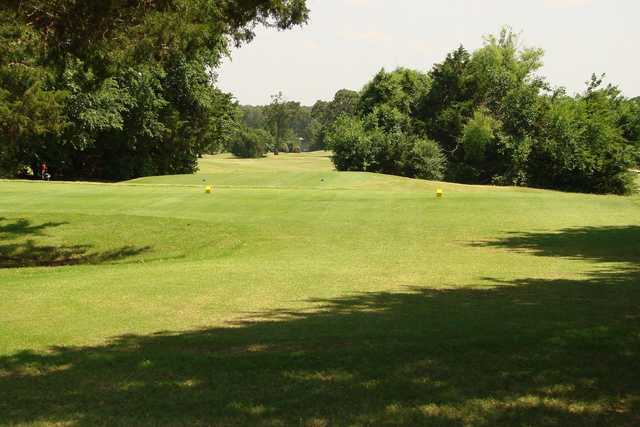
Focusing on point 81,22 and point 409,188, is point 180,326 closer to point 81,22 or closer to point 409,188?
point 81,22

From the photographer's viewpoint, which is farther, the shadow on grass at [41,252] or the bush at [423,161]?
the bush at [423,161]

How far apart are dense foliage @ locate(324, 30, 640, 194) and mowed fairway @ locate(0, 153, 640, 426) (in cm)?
3471

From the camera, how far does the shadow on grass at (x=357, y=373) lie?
5.51 metres

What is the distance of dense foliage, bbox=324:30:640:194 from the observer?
55844mm

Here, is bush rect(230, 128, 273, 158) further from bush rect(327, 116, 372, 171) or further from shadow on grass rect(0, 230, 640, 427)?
shadow on grass rect(0, 230, 640, 427)

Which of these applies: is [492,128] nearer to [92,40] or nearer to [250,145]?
[92,40]

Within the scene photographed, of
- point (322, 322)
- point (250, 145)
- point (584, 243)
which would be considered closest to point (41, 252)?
Result: point (322, 322)

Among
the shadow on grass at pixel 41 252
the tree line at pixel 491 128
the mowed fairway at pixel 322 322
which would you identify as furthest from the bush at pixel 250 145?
Result: the shadow on grass at pixel 41 252

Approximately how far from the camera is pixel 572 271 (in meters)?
14.3

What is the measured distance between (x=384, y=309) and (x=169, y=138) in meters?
50.8

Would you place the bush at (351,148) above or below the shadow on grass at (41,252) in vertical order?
above

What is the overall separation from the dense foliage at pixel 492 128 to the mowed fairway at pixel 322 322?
34.7 meters

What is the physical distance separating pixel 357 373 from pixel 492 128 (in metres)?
59.5

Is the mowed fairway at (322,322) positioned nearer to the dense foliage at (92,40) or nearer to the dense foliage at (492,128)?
the dense foliage at (92,40)
